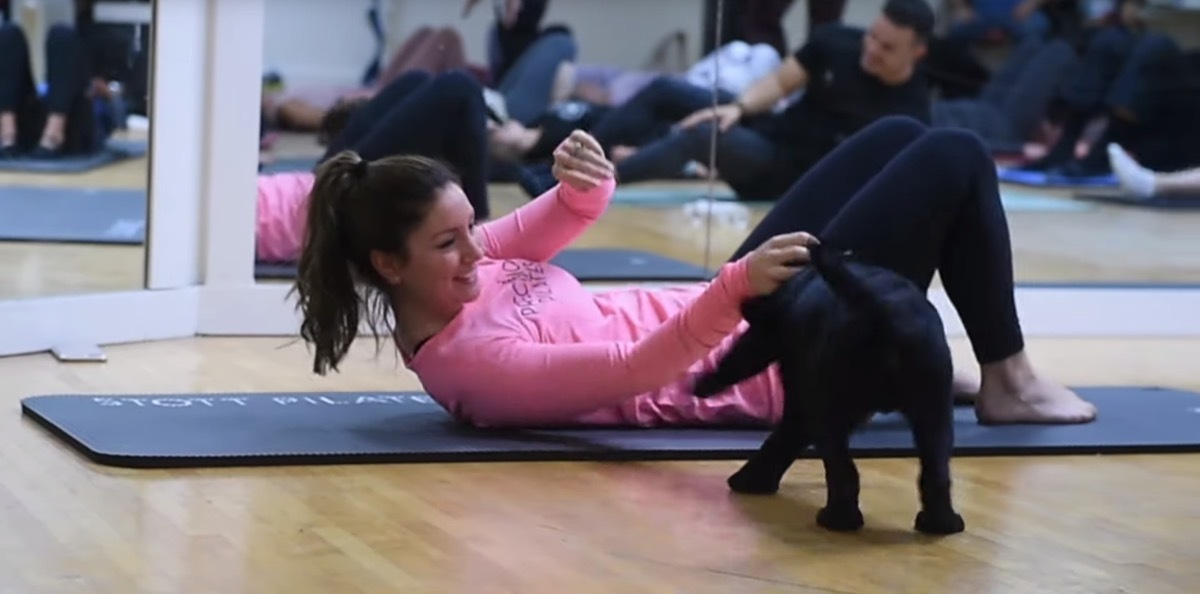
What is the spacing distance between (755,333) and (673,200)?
2505 millimetres

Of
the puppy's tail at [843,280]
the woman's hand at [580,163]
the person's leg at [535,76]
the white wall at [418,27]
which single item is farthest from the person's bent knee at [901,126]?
the person's leg at [535,76]

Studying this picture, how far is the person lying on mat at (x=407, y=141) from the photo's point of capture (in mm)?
3436

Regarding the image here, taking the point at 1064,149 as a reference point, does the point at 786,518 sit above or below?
below

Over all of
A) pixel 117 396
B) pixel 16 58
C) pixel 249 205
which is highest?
pixel 16 58

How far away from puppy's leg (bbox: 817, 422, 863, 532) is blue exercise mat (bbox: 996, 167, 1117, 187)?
2.98 m

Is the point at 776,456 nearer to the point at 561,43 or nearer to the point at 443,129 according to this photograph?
the point at 443,129

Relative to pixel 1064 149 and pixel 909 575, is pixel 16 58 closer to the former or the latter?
pixel 909 575

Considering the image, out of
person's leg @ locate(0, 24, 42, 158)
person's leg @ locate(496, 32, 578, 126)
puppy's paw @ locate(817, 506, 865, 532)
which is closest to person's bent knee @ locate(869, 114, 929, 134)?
puppy's paw @ locate(817, 506, 865, 532)

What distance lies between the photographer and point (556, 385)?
2174 mm

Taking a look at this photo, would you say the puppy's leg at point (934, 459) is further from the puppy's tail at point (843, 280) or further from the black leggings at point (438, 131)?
the black leggings at point (438, 131)

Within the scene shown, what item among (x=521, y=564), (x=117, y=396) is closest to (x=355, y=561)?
(x=521, y=564)

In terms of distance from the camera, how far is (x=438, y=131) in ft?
11.7

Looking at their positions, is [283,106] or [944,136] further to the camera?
[283,106]

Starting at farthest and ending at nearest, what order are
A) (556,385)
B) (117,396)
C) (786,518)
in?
(117,396) → (556,385) → (786,518)
